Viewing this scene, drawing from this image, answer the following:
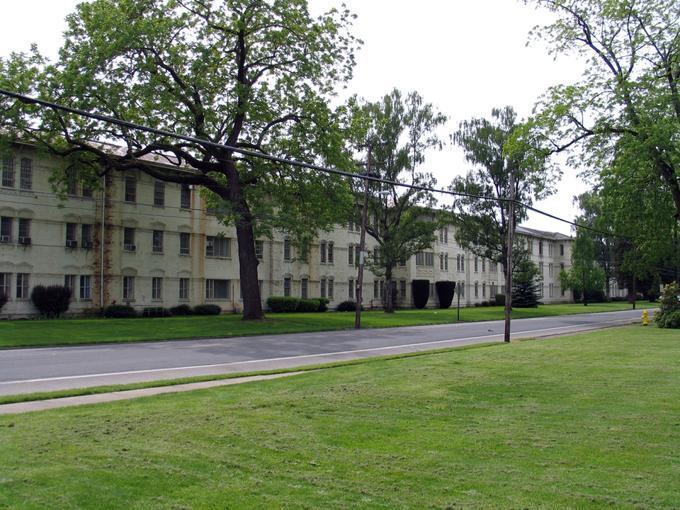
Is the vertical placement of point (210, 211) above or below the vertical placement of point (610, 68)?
below

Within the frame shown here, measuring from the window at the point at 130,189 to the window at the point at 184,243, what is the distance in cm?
426

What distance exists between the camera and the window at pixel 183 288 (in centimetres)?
4305

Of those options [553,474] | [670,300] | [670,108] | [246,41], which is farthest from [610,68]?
[553,474]

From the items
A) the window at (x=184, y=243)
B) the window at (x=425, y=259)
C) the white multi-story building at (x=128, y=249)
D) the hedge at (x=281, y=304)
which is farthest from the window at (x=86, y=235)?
the window at (x=425, y=259)

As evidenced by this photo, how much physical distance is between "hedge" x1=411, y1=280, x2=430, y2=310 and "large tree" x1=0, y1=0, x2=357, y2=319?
2945 cm

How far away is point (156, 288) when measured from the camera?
1634 inches

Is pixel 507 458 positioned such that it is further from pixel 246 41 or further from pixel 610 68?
pixel 610 68

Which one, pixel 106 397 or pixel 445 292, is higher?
pixel 445 292

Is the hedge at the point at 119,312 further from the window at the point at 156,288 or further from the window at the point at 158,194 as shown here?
the window at the point at 158,194

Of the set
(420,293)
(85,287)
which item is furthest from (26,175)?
(420,293)

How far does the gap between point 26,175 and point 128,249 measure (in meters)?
7.29

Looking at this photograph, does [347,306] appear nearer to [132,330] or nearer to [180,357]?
[132,330]

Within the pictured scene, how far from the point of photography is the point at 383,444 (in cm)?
707

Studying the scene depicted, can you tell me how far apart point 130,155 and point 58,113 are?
367cm
